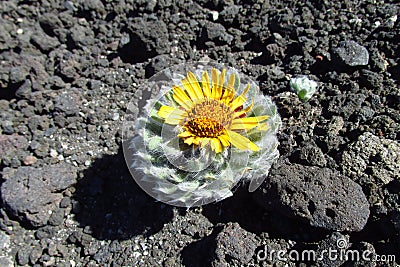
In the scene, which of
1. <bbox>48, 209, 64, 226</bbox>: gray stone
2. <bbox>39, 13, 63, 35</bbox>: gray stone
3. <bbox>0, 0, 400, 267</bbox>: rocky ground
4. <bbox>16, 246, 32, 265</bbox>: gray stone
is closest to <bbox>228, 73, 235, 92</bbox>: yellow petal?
<bbox>0, 0, 400, 267</bbox>: rocky ground

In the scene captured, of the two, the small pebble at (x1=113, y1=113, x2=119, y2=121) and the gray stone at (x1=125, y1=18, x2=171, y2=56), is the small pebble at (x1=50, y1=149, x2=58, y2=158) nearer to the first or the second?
the small pebble at (x1=113, y1=113, x2=119, y2=121)

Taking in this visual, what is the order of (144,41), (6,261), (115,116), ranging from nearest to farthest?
(6,261)
(115,116)
(144,41)

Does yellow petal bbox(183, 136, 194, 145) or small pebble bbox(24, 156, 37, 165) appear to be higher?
yellow petal bbox(183, 136, 194, 145)

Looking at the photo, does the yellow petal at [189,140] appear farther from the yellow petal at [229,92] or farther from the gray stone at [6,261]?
the gray stone at [6,261]

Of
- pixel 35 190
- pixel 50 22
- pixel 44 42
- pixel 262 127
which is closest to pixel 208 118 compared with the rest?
pixel 262 127

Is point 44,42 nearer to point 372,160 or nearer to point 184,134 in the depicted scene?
point 184,134

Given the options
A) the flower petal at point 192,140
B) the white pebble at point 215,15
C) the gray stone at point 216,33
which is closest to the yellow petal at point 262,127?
the flower petal at point 192,140
